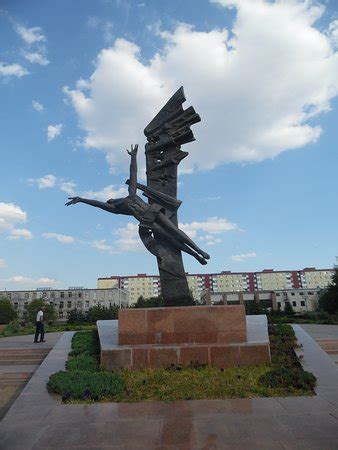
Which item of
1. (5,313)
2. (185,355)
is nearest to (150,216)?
(185,355)

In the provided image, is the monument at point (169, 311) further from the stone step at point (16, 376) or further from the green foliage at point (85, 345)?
the stone step at point (16, 376)

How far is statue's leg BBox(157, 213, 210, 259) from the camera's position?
1092cm

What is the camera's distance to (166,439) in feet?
15.0

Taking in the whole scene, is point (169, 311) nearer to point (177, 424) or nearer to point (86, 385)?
point (86, 385)

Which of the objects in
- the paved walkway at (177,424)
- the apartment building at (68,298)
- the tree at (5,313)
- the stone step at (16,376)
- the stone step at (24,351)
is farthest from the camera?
the apartment building at (68,298)

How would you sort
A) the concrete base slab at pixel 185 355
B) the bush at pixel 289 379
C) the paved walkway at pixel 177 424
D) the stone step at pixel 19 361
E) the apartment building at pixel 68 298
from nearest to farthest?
the paved walkway at pixel 177 424 → the bush at pixel 289 379 → the concrete base slab at pixel 185 355 → the stone step at pixel 19 361 → the apartment building at pixel 68 298

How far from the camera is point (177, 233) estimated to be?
10.9 m

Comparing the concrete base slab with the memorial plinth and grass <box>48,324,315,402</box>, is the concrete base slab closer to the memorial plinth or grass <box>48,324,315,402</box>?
the memorial plinth

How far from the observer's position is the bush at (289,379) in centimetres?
674

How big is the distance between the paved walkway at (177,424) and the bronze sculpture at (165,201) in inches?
184

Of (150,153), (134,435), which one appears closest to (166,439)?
(134,435)

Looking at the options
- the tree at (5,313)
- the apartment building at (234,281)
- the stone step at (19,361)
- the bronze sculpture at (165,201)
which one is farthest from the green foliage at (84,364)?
→ the apartment building at (234,281)

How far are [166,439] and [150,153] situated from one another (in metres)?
8.73

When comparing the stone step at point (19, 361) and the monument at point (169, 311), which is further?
the stone step at point (19, 361)
